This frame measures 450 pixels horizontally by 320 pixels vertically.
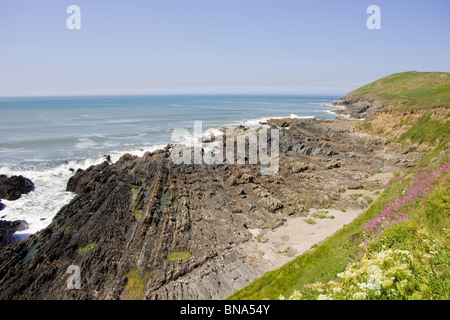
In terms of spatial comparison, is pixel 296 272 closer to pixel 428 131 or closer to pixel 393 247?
pixel 393 247

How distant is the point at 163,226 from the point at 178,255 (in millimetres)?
4368

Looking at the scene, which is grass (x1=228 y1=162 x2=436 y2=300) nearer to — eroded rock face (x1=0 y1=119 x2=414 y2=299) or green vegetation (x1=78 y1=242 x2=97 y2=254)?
eroded rock face (x1=0 y1=119 x2=414 y2=299)

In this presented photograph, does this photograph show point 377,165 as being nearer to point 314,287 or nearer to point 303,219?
point 303,219

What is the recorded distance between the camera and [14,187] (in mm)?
29141

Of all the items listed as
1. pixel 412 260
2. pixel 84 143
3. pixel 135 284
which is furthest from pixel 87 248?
pixel 84 143

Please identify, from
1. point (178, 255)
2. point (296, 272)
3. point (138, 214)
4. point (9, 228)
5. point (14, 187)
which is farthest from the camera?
point (14, 187)

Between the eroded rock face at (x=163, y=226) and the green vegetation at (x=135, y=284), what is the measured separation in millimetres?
71

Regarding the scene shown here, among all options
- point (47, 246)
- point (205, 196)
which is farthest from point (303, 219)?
point (47, 246)

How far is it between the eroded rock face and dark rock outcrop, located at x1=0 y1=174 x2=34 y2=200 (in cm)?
547

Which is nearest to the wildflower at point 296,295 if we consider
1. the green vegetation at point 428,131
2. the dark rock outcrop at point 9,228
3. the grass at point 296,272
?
the grass at point 296,272

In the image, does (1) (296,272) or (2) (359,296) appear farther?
(1) (296,272)

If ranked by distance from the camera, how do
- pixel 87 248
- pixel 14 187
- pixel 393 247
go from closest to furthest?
pixel 393 247, pixel 87 248, pixel 14 187
